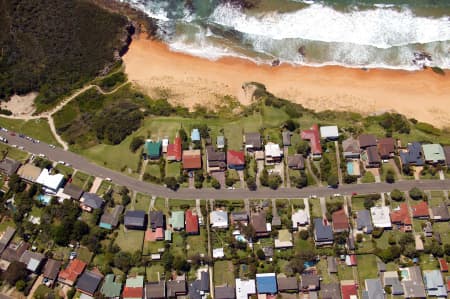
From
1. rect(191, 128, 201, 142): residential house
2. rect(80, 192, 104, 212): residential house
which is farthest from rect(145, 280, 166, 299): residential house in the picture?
rect(191, 128, 201, 142): residential house

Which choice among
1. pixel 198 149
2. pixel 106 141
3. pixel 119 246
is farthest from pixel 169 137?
pixel 119 246

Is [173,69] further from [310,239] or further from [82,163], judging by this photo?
[310,239]

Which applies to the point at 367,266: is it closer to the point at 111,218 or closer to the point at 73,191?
the point at 111,218

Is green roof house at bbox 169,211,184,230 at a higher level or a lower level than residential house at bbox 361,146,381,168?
lower

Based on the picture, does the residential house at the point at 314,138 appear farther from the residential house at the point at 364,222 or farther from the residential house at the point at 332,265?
the residential house at the point at 332,265

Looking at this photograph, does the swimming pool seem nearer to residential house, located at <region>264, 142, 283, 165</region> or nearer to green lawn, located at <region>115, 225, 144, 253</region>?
green lawn, located at <region>115, 225, 144, 253</region>
